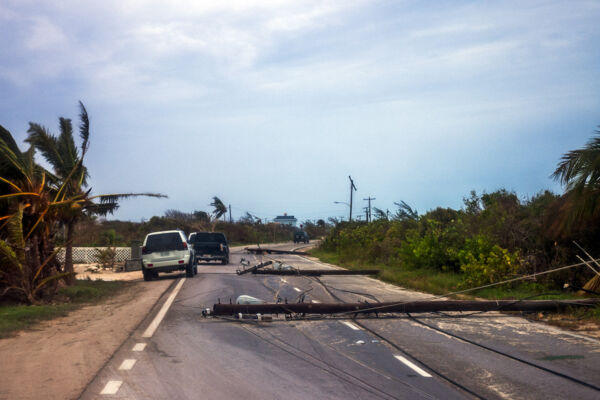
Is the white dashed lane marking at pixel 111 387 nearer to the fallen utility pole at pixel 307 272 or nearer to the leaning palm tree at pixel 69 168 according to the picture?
the leaning palm tree at pixel 69 168

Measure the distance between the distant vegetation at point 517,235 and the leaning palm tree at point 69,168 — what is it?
11046 mm

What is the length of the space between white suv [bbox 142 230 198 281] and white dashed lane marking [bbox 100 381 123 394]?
1838 centimetres

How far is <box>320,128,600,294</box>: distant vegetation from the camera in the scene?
14156 millimetres

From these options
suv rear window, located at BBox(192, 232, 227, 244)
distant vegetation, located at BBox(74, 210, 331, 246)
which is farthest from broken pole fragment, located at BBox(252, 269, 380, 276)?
distant vegetation, located at BBox(74, 210, 331, 246)

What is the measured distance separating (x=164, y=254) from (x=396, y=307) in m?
14.7

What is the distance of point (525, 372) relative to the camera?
7832 millimetres

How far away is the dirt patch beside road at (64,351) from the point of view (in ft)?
23.6

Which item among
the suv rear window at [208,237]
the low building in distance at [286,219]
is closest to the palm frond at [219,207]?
the suv rear window at [208,237]

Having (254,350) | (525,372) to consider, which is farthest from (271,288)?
(525,372)

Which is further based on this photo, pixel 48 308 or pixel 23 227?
pixel 23 227

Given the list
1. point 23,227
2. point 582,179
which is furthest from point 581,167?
point 23,227

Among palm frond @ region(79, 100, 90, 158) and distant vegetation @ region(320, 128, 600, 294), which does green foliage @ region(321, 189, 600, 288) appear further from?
palm frond @ region(79, 100, 90, 158)

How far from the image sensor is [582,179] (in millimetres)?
13742

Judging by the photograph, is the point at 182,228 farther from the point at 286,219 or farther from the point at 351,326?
the point at 286,219
